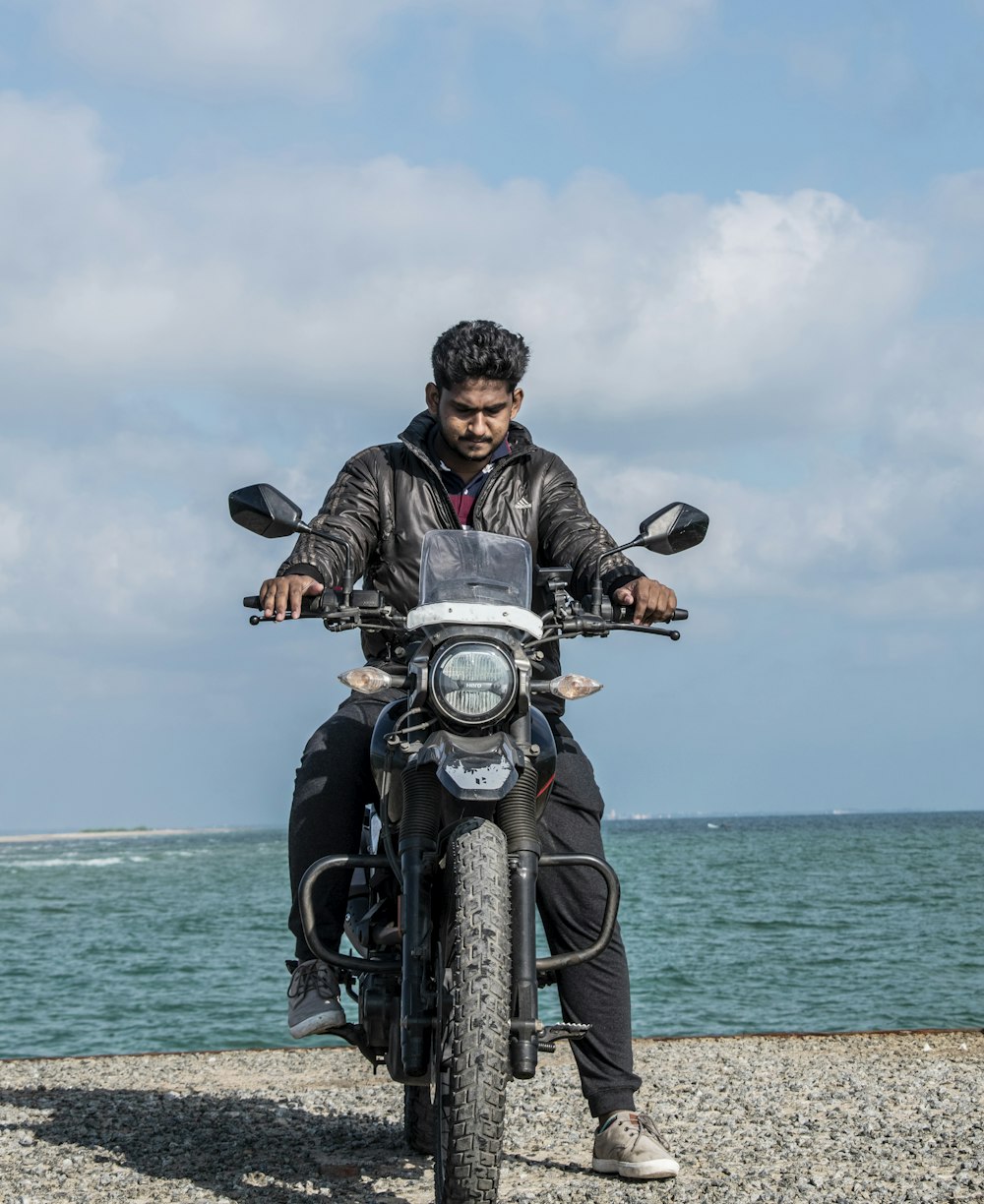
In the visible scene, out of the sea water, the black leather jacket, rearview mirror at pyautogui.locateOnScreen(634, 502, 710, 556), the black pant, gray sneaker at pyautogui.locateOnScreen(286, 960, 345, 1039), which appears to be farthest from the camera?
the sea water

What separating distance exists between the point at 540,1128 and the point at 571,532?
255 centimetres

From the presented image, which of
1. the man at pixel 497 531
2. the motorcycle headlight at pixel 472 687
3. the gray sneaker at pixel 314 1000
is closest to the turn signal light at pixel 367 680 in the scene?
the motorcycle headlight at pixel 472 687

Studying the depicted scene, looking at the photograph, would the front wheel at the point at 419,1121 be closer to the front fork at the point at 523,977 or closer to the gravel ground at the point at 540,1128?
the gravel ground at the point at 540,1128

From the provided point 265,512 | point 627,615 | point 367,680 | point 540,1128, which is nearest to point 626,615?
point 627,615

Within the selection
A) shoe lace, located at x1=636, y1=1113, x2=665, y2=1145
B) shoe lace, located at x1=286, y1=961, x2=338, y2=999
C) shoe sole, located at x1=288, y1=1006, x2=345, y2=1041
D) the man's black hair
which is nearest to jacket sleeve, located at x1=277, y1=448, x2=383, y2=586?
the man's black hair

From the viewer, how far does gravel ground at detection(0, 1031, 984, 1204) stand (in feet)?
15.8

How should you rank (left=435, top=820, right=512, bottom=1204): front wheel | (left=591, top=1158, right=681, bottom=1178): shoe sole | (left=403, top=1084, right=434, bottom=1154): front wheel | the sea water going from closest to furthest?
(left=435, top=820, right=512, bottom=1204): front wheel
(left=591, top=1158, right=681, bottom=1178): shoe sole
(left=403, top=1084, right=434, bottom=1154): front wheel
the sea water

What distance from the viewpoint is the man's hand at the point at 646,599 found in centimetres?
447

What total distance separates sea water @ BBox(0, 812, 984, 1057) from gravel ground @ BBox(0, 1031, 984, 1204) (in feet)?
19.0

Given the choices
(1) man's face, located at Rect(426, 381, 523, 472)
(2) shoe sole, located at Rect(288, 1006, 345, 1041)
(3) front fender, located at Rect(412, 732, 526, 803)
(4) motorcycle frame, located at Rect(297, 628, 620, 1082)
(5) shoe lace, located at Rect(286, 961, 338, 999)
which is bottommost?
(2) shoe sole, located at Rect(288, 1006, 345, 1041)

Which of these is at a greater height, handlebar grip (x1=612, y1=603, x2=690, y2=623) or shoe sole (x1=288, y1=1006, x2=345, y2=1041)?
handlebar grip (x1=612, y1=603, x2=690, y2=623)

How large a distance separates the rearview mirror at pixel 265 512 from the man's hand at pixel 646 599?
1.02m

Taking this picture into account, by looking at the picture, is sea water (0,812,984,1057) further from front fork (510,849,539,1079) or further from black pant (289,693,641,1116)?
front fork (510,849,539,1079)

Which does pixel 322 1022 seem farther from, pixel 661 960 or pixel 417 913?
pixel 661 960
